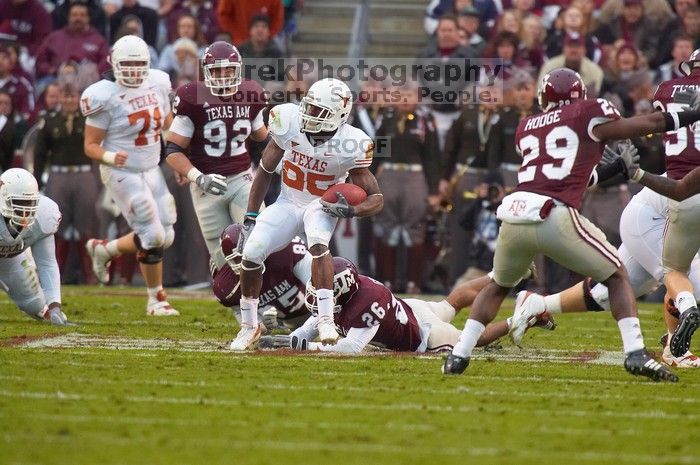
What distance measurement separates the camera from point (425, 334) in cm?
755

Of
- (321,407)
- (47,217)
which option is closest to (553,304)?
(321,407)

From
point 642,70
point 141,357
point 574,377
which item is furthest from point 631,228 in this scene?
point 642,70

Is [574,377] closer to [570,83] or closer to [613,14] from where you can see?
[570,83]

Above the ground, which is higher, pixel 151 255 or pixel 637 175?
pixel 637 175

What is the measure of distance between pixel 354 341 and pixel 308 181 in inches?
39.0

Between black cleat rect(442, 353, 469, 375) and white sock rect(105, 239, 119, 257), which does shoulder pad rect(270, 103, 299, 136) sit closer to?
black cleat rect(442, 353, 469, 375)

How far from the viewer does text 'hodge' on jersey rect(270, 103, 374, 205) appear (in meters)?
7.55

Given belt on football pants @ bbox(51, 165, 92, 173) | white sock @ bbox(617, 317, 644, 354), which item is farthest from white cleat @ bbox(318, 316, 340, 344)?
belt on football pants @ bbox(51, 165, 92, 173)

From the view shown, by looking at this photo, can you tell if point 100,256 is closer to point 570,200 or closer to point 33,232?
point 33,232

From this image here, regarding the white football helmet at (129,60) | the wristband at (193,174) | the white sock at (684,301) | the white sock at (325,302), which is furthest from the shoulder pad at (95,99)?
the white sock at (684,301)

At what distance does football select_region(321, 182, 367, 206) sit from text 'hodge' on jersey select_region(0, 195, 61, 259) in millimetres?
2024

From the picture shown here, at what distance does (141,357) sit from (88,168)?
218 inches

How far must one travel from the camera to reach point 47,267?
8.66 m

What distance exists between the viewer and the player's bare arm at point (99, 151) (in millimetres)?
9516
